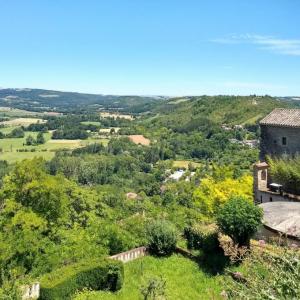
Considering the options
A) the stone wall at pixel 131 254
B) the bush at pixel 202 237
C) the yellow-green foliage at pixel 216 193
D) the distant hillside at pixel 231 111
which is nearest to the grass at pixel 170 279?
the stone wall at pixel 131 254

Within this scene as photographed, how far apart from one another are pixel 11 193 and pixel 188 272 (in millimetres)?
11493

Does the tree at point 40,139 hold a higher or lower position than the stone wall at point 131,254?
lower

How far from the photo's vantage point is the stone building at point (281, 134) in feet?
111

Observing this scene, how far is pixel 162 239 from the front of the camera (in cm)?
2500

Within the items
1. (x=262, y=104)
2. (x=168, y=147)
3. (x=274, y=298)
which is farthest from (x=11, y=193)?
(x=262, y=104)

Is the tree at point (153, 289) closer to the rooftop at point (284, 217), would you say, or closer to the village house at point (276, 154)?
the rooftop at point (284, 217)

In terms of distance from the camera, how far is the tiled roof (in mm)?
33947

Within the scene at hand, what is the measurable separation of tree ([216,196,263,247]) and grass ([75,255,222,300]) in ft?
7.32

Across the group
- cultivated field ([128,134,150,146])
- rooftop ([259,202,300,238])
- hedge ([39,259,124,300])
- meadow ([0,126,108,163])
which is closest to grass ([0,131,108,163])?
meadow ([0,126,108,163])

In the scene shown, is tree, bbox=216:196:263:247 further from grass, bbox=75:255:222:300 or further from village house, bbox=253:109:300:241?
village house, bbox=253:109:300:241

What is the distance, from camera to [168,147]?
165000 millimetres

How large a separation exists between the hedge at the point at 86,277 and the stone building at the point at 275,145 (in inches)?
558

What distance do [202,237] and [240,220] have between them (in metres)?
3.54

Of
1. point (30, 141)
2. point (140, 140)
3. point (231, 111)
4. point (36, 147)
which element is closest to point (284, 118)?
point (231, 111)
